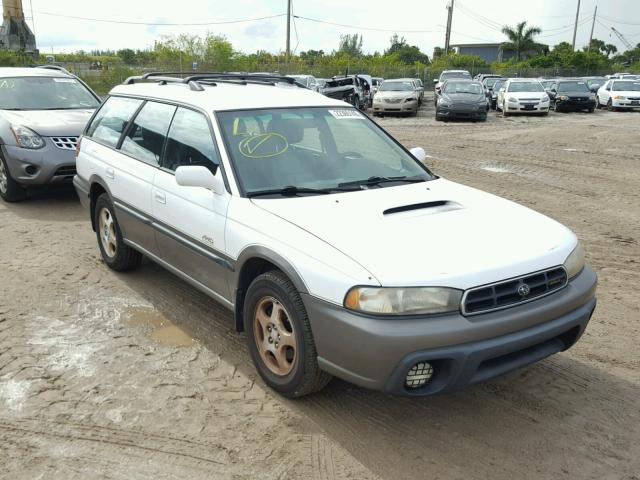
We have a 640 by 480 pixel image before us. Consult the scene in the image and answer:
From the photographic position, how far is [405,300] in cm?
290

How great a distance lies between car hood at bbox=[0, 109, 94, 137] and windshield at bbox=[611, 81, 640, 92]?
83.4ft

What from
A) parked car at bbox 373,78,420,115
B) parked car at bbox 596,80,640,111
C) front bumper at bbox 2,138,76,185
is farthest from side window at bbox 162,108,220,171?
parked car at bbox 596,80,640,111

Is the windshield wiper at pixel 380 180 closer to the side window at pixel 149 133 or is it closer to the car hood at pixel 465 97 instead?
the side window at pixel 149 133

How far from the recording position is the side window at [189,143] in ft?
13.4

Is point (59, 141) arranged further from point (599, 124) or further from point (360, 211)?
point (599, 124)

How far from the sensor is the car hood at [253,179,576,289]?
297 centimetres

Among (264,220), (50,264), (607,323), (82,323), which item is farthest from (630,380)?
(50,264)

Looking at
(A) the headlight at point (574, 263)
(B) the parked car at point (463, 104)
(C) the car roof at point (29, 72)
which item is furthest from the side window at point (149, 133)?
(B) the parked car at point (463, 104)

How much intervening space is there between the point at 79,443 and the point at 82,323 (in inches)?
64.3

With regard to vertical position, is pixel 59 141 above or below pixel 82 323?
above

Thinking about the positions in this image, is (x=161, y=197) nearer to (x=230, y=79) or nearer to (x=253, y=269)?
(x=253, y=269)

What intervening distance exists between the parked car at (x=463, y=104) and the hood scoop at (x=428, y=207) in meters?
18.3

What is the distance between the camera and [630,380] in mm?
3836

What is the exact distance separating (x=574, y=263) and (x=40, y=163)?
6.75 m
